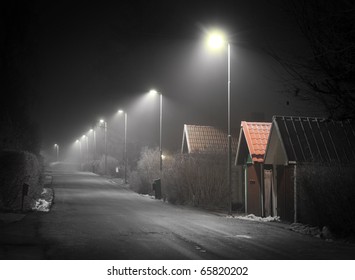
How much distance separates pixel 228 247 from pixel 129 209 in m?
12.4

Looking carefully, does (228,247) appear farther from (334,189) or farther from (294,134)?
(294,134)

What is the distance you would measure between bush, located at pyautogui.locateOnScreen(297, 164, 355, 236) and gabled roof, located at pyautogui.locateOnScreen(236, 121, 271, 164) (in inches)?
225

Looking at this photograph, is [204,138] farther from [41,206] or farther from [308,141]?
[308,141]

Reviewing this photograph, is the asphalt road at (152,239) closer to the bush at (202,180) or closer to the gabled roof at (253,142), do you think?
the gabled roof at (253,142)

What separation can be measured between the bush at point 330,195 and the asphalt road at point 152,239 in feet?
3.26

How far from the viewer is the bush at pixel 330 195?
50.1ft

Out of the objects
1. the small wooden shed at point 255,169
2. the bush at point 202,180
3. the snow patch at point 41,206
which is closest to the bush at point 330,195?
the small wooden shed at point 255,169

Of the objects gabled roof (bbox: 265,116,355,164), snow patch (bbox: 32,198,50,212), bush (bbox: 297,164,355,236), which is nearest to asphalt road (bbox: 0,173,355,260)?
bush (bbox: 297,164,355,236)

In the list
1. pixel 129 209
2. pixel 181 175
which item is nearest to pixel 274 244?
pixel 129 209

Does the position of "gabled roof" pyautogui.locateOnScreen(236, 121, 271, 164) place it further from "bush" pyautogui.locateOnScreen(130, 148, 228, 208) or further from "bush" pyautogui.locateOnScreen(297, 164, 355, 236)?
"bush" pyautogui.locateOnScreen(297, 164, 355, 236)

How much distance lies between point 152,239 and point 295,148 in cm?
888

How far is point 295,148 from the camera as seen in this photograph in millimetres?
20688

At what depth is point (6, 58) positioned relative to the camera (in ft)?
98.3
